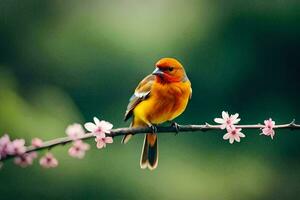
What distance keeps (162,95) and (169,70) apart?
10 cm

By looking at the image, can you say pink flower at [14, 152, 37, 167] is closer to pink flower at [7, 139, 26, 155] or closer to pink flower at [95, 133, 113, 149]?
pink flower at [7, 139, 26, 155]

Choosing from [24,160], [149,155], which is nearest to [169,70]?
[149,155]

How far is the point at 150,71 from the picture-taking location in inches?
208

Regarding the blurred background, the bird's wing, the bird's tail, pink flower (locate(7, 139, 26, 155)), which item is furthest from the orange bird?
the blurred background

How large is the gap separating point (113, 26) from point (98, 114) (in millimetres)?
951

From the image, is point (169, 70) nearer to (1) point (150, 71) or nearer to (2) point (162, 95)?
(2) point (162, 95)

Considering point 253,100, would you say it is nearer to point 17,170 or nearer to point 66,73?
point 66,73

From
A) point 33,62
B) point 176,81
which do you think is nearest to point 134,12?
point 33,62

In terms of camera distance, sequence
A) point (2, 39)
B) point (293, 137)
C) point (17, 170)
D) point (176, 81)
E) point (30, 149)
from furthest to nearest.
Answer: point (293, 137) < point (2, 39) < point (17, 170) < point (176, 81) < point (30, 149)

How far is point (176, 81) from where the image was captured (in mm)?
2102

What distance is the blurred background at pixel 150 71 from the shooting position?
464 centimetres

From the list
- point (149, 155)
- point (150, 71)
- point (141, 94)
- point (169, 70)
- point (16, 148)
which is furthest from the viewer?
point (150, 71)

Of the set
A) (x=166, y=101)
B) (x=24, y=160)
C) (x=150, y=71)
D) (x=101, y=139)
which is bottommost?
(x=24, y=160)

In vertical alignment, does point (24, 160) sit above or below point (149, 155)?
below
